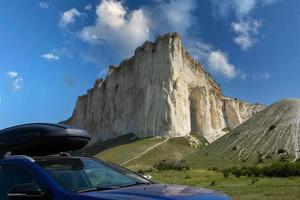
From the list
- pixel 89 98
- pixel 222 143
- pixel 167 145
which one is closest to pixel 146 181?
pixel 222 143

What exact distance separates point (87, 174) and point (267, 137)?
73.0 meters

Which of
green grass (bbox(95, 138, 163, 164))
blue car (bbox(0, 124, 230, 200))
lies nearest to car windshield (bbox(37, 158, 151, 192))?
blue car (bbox(0, 124, 230, 200))

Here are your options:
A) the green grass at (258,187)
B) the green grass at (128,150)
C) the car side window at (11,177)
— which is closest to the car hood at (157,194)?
the car side window at (11,177)

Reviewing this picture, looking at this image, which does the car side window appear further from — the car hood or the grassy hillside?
the grassy hillside

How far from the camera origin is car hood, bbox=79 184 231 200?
194 inches

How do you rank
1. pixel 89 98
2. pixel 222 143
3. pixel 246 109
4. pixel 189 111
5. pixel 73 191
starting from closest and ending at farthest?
pixel 73 191 → pixel 222 143 → pixel 189 111 → pixel 89 98 → pixel 246 109

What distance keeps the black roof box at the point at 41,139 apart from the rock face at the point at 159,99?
102 m

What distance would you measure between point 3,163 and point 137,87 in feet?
375

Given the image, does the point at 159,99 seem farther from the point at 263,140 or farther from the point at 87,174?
the point at 87,174

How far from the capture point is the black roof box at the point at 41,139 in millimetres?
6812

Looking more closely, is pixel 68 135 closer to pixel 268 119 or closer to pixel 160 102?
pixel 268 119

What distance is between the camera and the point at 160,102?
364 feet

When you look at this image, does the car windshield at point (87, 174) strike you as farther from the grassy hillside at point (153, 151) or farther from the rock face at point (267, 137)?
the grassy hillside at point (153, 151)

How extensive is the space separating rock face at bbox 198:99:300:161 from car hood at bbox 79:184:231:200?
6028cm
